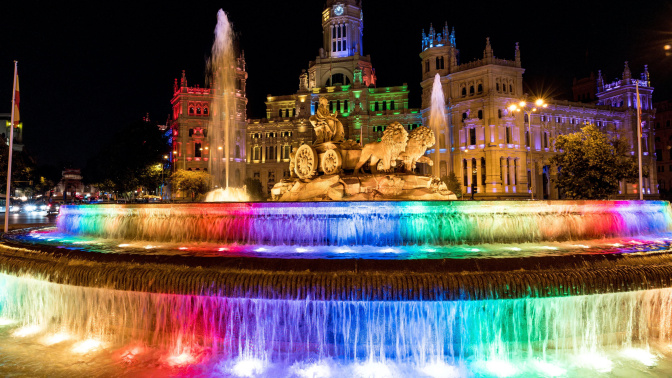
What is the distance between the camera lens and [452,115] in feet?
216

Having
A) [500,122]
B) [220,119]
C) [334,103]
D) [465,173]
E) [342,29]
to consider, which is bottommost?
[465,173]

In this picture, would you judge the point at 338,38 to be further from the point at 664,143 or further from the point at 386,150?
the point at 386,150

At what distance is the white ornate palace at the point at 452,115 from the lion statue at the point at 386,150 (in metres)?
39.2

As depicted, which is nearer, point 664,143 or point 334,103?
point 334,103

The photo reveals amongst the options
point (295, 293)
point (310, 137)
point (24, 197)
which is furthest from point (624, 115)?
point (24, 197)

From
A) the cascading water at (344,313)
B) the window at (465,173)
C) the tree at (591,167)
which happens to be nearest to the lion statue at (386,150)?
the cascading water at (344,313)

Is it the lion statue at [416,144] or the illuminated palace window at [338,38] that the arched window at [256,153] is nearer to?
the illuminated palace window at [338,38]

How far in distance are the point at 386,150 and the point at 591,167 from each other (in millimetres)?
25026

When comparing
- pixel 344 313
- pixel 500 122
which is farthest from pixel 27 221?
pixel 500 122

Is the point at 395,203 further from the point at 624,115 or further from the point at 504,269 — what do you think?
the point at 624,115

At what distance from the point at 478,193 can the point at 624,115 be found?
122ft

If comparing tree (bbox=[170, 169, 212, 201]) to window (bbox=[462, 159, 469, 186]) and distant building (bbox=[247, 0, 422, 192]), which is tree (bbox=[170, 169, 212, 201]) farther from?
window (bbox=[462, 159, 469, 186])

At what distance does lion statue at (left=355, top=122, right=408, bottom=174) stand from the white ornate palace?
129 feet

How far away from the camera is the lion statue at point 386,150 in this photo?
15266 mm
